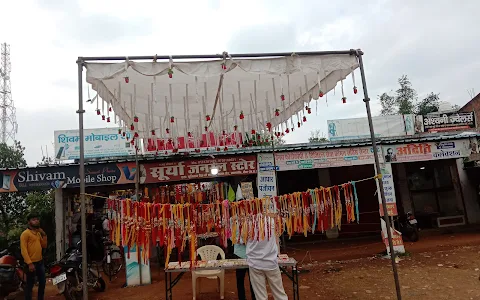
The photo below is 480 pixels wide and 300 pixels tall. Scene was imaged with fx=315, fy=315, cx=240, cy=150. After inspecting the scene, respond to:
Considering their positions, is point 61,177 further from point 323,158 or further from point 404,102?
point 404,102

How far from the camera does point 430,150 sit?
934cm

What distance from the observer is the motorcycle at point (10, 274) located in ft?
17.3

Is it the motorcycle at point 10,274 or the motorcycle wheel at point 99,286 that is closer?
the motorcycle at point 10,274

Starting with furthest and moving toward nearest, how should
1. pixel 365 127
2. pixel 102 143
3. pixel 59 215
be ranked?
pixel 365 127 → pixel 102 143 → pixel 59 215

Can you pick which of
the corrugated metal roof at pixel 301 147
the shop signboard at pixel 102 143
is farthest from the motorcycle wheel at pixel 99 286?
the shop signboard at pixel 102 143

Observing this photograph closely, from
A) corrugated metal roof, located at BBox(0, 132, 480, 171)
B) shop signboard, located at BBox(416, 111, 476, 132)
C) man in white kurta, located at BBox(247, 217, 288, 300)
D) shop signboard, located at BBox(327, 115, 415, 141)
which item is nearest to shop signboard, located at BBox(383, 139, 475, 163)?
corrugated metal roof, located at BBox(0, 132, 480, 171)

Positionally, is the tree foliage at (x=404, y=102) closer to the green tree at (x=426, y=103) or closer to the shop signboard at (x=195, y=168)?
the green tree at (x=426, y=103)

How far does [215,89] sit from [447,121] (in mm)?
11920

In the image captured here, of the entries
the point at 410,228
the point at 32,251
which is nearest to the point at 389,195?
the point at 410,228

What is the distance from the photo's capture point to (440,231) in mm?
11148

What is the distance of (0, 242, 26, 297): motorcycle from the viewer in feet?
17.3

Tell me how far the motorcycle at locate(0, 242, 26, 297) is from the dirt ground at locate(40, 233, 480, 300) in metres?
1.15

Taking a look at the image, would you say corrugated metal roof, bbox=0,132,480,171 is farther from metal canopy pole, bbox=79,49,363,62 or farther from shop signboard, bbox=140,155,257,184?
metal canopy pole, bbox=79,49,363,62

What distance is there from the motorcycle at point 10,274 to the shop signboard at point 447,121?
47.1 feet
